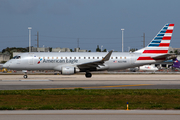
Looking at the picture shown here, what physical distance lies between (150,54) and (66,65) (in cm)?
1281

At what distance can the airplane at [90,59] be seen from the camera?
123 feet

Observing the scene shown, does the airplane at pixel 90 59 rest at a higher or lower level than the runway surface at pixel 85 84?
higher

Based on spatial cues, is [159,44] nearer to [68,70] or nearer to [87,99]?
[68,70]

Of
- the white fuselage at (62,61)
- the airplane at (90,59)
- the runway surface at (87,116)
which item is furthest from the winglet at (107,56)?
the runway surface at (87,116)

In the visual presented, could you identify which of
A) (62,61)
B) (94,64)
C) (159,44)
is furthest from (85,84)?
(159,44)

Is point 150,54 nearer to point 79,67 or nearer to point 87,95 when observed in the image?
point 79,67

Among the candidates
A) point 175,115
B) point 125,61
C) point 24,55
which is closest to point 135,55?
point 125,61

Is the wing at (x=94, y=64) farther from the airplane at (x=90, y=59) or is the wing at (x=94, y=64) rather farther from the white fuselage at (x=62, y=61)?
the white fuselage at (x=62, y=61)

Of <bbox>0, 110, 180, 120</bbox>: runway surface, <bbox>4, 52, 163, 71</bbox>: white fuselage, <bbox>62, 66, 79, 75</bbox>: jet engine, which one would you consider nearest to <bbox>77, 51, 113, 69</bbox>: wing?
<bbox>4, 52, 163, 71</bbox>: white fuselage

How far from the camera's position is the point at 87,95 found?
18375 mm

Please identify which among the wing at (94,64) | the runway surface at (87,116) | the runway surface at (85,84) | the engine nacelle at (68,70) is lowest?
the runway surface at (87,116)

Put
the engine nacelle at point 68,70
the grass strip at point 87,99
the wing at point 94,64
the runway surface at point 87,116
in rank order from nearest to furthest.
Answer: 1. the runway surface at point 87,116
2. the grass strip at point 87,99
3. the engine nacelle at point 68,70
4. the wing at point 94,64

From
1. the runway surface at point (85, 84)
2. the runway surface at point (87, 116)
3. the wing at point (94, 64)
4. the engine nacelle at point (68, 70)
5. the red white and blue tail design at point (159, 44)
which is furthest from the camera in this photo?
the red white and blue tail design at point (159, 44)

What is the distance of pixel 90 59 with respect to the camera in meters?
38.5
